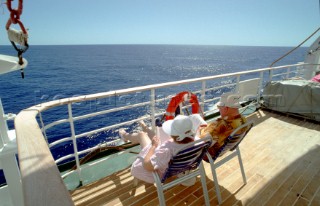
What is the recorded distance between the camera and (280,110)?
4875mm

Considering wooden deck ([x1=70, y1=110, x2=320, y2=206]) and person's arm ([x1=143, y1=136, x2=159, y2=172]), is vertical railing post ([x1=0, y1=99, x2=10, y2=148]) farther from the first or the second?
person's arm ([x1=143, y1=136, x2=159, y2=172])

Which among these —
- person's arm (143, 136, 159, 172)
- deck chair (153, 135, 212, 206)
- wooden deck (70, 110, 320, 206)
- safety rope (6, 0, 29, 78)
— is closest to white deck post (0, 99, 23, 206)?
wooden deck (70, 110, 320, 206)

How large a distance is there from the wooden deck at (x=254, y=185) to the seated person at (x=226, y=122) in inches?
23.1

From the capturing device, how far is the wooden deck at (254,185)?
2.22 metres

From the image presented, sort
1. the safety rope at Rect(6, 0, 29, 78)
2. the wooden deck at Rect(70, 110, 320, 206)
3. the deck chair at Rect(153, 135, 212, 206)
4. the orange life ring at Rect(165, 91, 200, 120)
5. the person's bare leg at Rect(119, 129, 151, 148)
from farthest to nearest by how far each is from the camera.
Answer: the orange life ring at Rect(165, 91, 200, 120) < the wooden deck at Rect(70, 110, 320, 206) < the person's bare leg at Rect(119, 129, 151, 148) < the deck chair at Rect(153, 135, 212, 206) < the safety rope at Rect(6, 0, 29, 78)

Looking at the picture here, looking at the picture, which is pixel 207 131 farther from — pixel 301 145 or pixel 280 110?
pixel 280 110

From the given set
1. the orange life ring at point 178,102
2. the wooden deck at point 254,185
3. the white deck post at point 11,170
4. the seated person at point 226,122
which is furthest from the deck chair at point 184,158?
the white deck post at point 11,170

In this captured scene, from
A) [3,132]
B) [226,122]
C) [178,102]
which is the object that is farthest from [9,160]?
[226,122]

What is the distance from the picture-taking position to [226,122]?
218 cm

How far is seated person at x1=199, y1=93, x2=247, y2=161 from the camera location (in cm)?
214

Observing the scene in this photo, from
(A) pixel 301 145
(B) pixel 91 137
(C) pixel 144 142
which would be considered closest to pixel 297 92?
(A) pixel 301 145

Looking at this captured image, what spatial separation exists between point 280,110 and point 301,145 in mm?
1582

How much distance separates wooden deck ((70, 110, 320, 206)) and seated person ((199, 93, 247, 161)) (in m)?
0.59

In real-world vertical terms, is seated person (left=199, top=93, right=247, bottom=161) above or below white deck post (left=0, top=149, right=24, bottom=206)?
above
